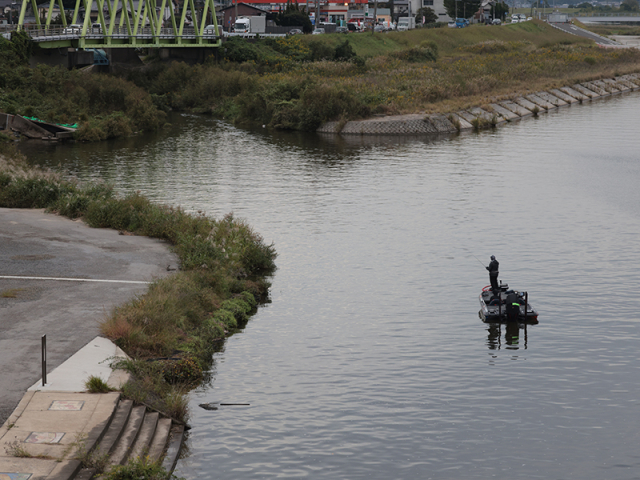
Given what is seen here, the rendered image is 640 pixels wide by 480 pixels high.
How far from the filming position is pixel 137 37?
94.5 m

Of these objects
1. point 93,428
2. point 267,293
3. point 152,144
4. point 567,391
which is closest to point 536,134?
point 152,144

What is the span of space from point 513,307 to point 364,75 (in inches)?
3010

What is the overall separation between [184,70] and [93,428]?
273 feet

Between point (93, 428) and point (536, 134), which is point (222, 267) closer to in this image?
point (93, 428)

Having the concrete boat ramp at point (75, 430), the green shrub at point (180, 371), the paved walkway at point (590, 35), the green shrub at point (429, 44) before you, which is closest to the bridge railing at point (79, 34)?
the green shrub at point (429, 44)

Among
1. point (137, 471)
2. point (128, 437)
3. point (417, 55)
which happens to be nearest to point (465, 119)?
point (417, 55)

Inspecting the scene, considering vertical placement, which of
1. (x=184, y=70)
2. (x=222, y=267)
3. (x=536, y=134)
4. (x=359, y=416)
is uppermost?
(x=184, y=70)

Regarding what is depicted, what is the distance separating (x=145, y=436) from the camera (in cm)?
1922

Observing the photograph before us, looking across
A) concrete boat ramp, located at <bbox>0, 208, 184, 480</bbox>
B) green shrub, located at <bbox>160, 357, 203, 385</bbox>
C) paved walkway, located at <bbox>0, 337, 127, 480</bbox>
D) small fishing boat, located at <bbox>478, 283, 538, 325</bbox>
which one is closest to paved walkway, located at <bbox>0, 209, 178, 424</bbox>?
concrete boat ramp, located at <bbox>0, 208, 184, 480</bbox>

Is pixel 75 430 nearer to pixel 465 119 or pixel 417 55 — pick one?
pixel 465 119

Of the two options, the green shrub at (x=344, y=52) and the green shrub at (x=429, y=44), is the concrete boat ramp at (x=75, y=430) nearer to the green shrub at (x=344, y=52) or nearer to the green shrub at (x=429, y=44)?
the green shrub at (x=344, y=52)

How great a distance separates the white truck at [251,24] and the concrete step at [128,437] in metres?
115

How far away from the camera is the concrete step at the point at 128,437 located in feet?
58.6

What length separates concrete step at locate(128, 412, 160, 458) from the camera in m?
18.5
